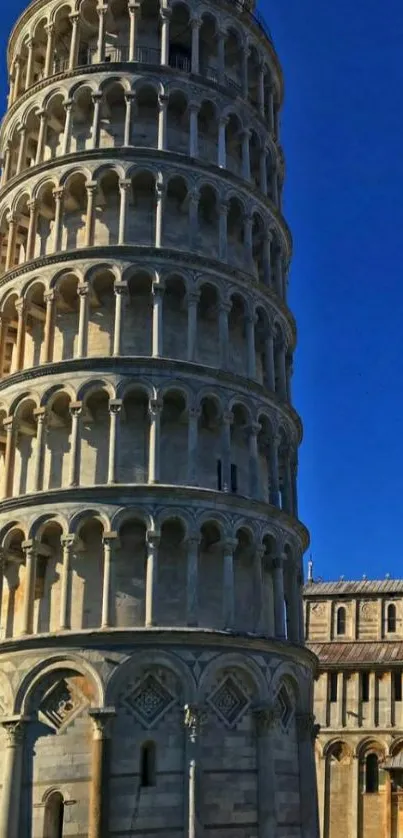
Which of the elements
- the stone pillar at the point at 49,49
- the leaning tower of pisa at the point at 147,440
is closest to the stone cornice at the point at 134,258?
the leaning tower of pisa at the point at 147,440

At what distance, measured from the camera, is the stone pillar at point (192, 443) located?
106 ft

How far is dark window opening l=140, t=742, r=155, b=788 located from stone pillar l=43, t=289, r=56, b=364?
477 inches

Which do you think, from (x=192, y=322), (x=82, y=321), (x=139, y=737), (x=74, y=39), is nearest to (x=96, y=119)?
(x=74, y=39)

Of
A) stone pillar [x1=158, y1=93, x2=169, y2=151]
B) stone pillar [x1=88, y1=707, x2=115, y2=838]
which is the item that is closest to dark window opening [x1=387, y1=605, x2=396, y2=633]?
stone pillar [x1=158, y1=93, x2=169, y2=151]

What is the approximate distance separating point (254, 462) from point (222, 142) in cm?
1184

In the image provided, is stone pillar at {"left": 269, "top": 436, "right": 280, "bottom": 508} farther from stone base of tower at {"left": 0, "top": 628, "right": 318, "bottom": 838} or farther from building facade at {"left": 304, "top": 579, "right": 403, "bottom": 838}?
building facade at {"left": 304, "top": 579, "right": 403, "bottom": 838}

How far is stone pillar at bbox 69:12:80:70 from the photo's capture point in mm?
38509

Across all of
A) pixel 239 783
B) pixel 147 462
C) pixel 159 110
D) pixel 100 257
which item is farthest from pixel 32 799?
pixel 159 110

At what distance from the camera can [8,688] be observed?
30125 mm

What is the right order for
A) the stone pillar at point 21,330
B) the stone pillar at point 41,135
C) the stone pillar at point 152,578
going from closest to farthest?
the stone pillar at point 152,578 → the stone pillar at point 21,330 → the stone pillar at point 41,135

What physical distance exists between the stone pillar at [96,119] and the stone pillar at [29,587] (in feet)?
46.7

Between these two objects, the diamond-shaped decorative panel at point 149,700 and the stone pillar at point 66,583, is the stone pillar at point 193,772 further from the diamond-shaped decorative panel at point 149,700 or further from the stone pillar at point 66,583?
the stone pillar at point 66,583

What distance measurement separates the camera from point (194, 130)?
3750 centimetres

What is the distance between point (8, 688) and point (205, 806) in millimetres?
6304
